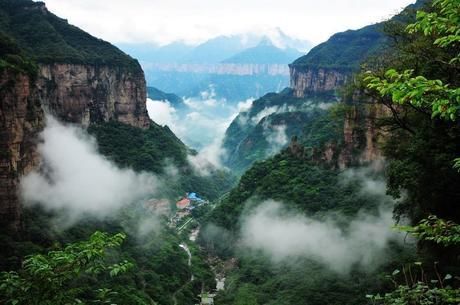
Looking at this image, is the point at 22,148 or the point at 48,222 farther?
the point at 48,222

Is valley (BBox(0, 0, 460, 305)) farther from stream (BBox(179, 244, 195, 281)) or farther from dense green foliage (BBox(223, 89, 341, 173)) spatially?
dense green foliage (BBox(223, 89, 341, 173))

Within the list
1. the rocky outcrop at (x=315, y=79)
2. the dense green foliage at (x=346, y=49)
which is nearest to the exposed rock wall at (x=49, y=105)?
the rocky outcrop at (x=315, y=79)

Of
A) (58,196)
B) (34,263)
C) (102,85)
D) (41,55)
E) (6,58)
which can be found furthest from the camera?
(102,85)

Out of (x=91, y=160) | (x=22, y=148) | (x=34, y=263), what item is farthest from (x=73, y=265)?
(x=91, y=160)

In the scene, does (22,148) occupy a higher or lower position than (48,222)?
higher

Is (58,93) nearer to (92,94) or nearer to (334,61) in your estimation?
(92,94)

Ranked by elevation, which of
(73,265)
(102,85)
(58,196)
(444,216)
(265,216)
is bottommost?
(265,216)

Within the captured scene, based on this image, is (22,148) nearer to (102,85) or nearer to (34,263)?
(34,263)

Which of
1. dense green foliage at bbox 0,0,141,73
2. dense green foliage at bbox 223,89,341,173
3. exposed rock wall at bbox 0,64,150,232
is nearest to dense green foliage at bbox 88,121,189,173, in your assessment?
exposed rock wall at bbox 0,64,150,232
